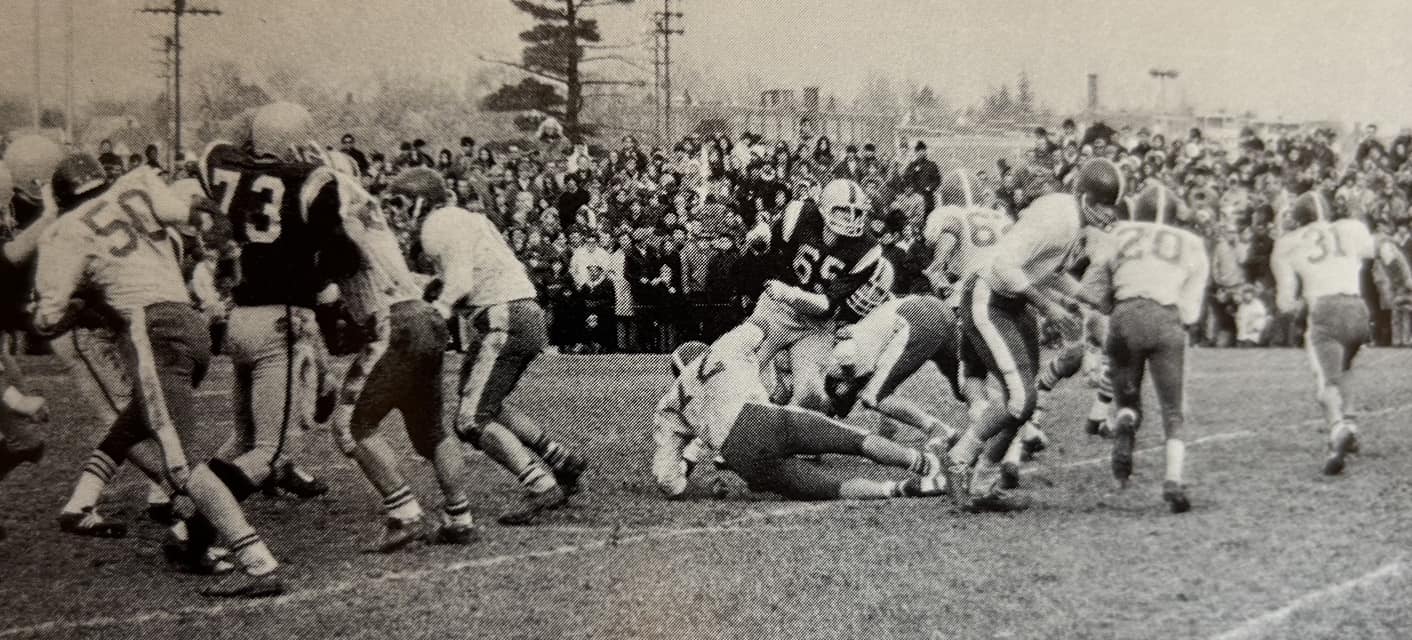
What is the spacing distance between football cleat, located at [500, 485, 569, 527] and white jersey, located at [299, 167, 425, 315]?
0.68m

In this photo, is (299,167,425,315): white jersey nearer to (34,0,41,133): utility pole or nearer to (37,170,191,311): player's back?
(37,170,191,311): player's back

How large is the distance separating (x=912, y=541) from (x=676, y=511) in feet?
2.26

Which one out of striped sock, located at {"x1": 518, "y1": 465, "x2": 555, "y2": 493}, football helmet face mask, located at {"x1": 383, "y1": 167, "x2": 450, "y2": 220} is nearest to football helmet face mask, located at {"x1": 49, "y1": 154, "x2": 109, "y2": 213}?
football helmet face mask, located at {"x1": 383, "y1": 167, "x2": 450, "y2": 220}

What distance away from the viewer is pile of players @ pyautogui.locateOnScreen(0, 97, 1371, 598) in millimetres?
3625

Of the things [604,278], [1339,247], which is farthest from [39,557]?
[1339,247]

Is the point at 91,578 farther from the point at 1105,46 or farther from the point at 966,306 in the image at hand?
the point at 1105,46

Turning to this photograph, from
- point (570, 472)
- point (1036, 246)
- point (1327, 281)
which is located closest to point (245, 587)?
point (570, 472)

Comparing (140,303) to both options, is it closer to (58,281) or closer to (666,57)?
(58,281)

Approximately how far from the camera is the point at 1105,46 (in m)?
4.32

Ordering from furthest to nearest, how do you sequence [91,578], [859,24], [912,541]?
[859,24]
[912,541]
[91,578]

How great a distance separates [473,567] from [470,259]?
33.2 inches

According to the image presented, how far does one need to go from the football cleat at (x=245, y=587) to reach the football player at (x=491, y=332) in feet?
2.06

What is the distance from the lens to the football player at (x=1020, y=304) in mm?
3996

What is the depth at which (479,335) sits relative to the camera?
3787 mm
